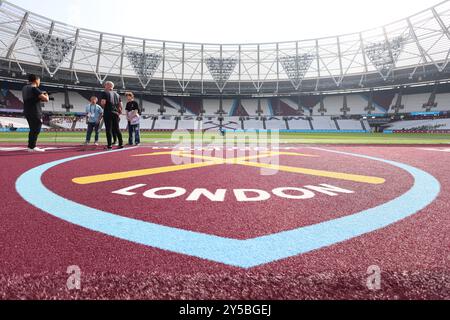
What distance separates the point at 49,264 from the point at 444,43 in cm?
5035

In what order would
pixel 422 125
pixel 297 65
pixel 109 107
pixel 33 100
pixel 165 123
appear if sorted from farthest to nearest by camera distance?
pixel 165 123
pixel 297 65
pixel 422 125
pixel 109 107
pixel 33 100

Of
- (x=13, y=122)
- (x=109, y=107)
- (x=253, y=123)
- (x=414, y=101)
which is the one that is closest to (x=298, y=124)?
(x=253, y=123)

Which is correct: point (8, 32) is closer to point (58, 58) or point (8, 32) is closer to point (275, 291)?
point (58, 58)

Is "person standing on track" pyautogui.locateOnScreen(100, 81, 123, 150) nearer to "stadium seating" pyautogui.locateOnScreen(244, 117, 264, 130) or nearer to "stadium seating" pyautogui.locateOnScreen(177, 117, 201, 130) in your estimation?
"stadium seating" pyautogui.locateOnScreen(177, 117, 201, 130)

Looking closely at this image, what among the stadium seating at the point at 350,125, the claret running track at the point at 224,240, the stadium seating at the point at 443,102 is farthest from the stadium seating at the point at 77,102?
the stadium seating at the point at 443,102

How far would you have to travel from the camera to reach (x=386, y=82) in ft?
140

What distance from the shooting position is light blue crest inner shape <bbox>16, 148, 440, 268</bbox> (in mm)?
1258

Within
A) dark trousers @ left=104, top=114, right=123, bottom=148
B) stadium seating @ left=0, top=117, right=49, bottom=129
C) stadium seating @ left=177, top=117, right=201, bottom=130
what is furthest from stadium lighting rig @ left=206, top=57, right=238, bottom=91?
dark trousers @ left=104, top=114, right=123, bottom=148

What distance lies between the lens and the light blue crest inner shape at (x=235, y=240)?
49.5 inches

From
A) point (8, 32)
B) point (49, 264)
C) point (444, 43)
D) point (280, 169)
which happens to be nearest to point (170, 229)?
point (49, 264)

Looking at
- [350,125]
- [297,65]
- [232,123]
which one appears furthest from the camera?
[232,123]

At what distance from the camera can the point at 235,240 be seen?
142 cm

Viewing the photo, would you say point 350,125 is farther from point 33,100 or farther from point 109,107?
point 33,100

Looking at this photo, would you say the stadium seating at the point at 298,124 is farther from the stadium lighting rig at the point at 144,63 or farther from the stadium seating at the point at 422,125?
the stadium lighting rig at the point at 144,63
